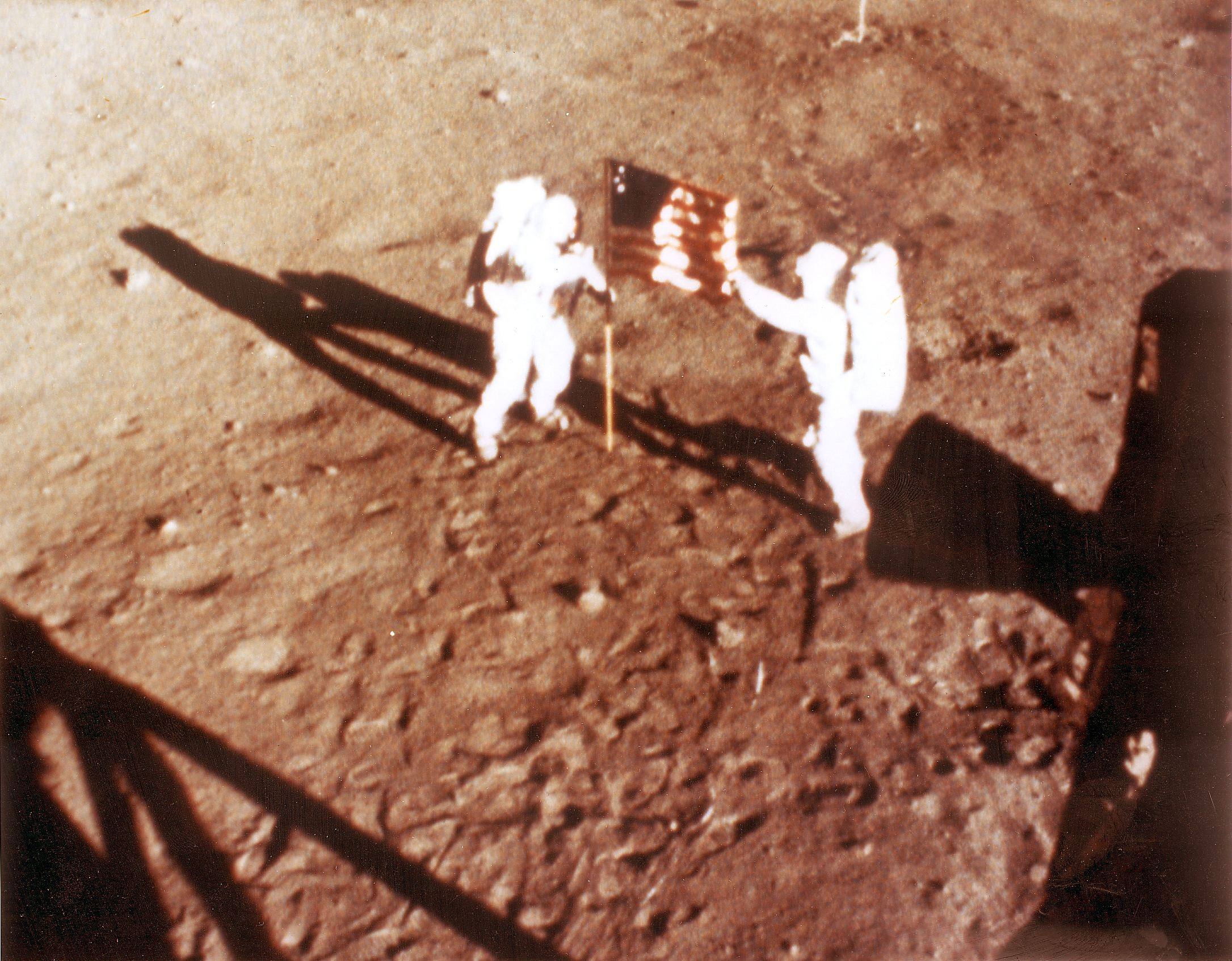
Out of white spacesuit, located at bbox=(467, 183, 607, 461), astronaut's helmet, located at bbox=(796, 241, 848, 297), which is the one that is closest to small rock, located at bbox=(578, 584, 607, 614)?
white spacesuit, located at bbox=(467, 183, 607, 461)

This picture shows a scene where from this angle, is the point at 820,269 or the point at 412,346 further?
the point at 412,346

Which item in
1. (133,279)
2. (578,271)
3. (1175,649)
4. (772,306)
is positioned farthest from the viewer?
(133,279)

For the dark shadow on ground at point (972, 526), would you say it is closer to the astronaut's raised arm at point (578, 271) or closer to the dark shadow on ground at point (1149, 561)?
the dark shadow on ground at point (1149, 561)

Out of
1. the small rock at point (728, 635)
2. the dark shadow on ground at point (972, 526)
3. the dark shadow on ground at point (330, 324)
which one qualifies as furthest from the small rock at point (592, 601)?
the dark shadow on ground at point (330, 324)

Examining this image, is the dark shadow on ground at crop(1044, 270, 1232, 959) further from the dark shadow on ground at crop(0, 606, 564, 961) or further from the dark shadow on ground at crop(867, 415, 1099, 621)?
the dark shadow on ground at crop(0, 606, 564, 961)

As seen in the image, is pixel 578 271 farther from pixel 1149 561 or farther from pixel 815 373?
pixel 1149 561

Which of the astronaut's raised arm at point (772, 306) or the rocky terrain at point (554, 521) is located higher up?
the astronaut's raised arm at point (772, 306)

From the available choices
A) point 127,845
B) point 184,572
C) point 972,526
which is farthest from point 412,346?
point 972,526
